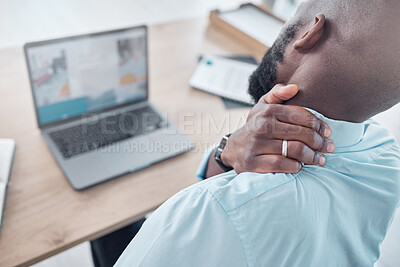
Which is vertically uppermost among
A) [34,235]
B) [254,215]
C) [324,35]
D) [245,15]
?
[324,35]

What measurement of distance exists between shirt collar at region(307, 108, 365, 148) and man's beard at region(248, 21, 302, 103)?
0.50 ft

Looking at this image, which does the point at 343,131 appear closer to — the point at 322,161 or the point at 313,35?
the point at 322,161

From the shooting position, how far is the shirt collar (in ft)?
2.47

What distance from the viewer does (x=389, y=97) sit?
696 mm

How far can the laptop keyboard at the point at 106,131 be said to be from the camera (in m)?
1.17

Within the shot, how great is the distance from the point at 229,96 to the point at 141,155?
49cm

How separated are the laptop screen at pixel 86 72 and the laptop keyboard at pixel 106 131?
0.17ft

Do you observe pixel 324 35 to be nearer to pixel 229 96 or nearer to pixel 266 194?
pixel 266 194

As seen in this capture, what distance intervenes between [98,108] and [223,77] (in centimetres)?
56

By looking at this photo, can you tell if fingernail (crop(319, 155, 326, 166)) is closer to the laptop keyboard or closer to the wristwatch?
the wristwatch

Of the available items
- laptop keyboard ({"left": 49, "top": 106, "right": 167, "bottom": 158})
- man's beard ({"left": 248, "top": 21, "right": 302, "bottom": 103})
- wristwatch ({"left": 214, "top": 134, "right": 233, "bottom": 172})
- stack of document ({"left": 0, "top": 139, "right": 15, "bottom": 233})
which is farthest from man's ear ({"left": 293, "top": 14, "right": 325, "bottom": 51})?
stack of document ({"left": 0, "top": 139, "right": 15, "bottom": 233})

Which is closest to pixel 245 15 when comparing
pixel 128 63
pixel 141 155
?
pixel 128 63

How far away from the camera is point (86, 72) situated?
1.18 meters

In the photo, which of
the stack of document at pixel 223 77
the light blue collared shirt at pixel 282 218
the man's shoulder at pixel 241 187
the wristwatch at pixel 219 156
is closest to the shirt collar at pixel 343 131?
the light blue collared shirt at pixel 282 218
